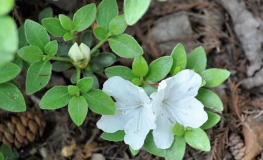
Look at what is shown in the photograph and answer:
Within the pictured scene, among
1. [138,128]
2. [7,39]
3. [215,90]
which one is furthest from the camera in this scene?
[215,90]

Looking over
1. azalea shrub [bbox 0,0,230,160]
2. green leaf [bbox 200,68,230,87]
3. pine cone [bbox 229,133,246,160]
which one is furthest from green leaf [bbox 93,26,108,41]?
pine cone [bbox 229,133,246,160]

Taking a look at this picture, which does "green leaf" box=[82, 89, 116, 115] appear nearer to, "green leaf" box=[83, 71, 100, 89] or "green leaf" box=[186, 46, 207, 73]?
"green leaf" box=[83, 71, 100, 89]

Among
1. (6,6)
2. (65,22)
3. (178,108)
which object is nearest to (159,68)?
(178,108)

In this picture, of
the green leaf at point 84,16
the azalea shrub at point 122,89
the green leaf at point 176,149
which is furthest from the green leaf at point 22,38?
the green leaf at point 176,149

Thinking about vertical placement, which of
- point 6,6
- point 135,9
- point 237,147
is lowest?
point 237,147

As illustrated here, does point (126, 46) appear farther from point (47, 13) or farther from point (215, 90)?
point (215, 90)

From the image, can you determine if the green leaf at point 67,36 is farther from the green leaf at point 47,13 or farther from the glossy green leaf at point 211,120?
the glossy green leaf at point 211,120

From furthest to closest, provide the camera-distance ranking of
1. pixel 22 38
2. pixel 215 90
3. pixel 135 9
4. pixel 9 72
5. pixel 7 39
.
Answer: pixel 215 90
pixel 22 38
pixel 9 72
pixel 135 9
pixel 7 39

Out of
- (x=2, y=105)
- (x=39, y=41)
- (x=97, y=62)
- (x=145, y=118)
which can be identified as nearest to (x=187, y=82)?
(x=145, y=118)
